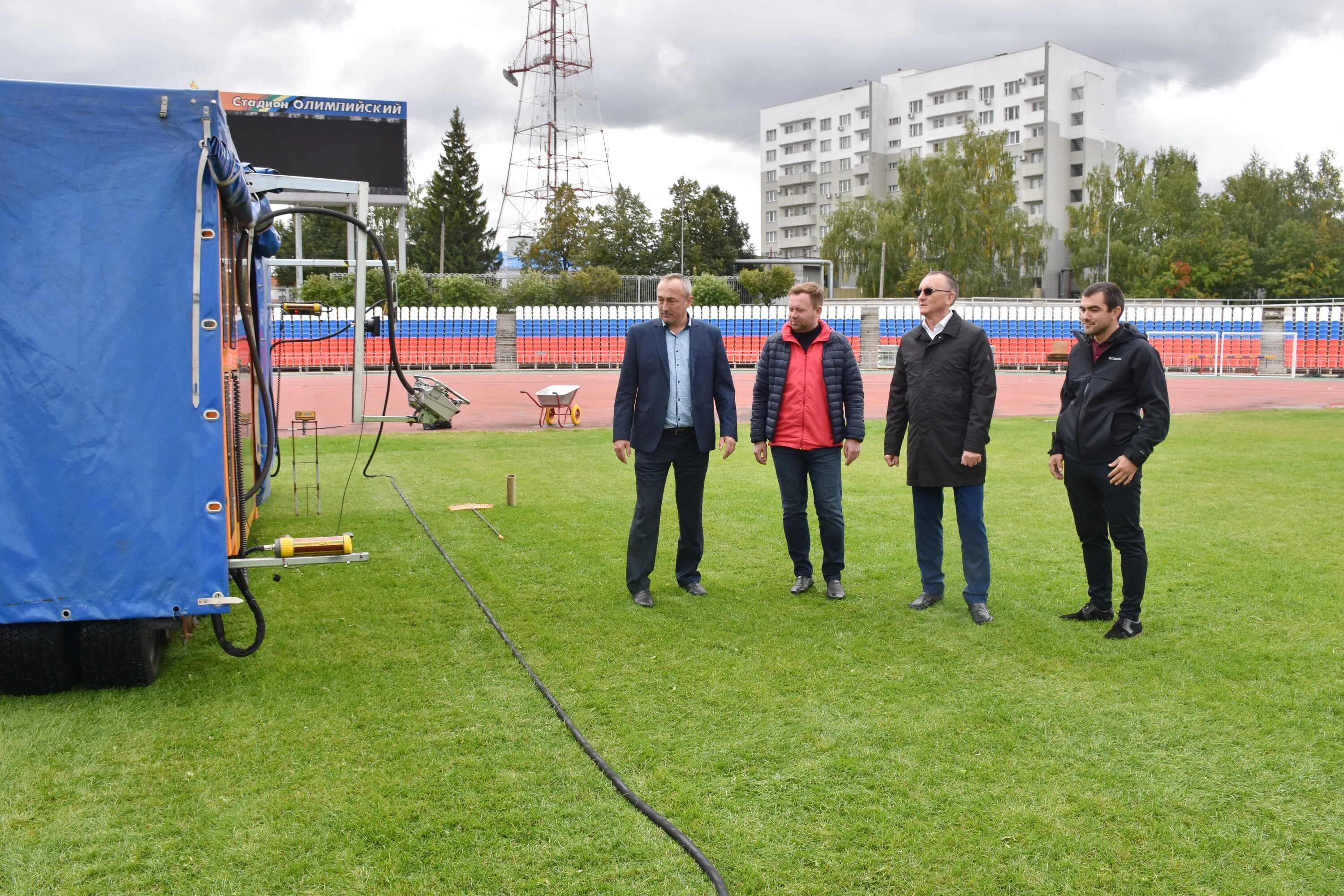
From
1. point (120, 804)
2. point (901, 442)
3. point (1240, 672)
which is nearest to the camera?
point (120, 804)

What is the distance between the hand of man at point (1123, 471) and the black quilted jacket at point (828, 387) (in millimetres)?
1428

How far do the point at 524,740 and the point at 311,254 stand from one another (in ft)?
219

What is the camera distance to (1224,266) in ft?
197

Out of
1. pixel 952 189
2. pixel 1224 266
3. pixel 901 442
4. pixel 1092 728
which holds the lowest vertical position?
pixel 1092 728

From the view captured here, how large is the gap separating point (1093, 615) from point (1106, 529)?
0.50m

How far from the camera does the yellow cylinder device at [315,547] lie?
15.9 ft

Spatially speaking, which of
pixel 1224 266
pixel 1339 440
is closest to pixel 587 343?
pixel 1339 440

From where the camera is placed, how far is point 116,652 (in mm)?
4598

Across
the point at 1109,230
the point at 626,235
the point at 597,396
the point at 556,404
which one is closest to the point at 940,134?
the point at 1109,230

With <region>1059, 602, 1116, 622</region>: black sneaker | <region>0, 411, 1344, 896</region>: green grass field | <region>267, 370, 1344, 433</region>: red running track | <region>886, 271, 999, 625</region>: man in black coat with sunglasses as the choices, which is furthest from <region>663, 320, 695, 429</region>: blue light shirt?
<region>267, 370, 1344, 433</region>: red running track

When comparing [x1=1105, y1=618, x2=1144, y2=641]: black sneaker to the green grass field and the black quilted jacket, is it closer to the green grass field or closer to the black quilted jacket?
the green grass field

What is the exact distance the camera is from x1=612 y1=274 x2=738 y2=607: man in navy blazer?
253 inches

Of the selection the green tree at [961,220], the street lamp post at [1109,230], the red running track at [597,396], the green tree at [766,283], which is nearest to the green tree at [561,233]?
the green tree at [766,283]

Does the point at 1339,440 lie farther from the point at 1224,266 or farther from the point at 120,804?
the point at 1224,266
